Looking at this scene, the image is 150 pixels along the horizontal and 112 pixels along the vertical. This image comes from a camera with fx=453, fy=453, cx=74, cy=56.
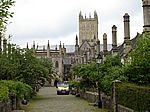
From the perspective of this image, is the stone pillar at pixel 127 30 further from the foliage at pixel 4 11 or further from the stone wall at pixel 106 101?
the foliage at pixel 4 11

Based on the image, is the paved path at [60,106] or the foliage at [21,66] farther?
the foliage at [21,66]

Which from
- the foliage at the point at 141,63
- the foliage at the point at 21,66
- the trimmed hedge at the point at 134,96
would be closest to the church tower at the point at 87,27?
the foliage at the point at 21,66

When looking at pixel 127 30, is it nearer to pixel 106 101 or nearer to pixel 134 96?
pixel 106 101

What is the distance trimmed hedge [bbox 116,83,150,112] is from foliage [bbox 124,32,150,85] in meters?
0.82

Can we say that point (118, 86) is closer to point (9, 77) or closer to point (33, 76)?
point (9, 77)

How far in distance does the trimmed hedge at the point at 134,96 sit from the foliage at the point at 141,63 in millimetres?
819

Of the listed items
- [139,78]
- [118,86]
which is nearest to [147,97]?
[139,78]

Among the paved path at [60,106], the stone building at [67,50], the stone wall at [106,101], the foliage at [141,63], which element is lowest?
the paved path at [60,106]

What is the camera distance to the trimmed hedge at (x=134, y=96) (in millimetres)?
17297

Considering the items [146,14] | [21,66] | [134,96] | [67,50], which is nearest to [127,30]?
[21,66]

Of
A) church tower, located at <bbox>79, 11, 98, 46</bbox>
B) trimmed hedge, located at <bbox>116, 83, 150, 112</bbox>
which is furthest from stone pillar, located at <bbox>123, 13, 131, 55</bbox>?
church tower, located at <bbox>79, 11, 98, 46</bbox>

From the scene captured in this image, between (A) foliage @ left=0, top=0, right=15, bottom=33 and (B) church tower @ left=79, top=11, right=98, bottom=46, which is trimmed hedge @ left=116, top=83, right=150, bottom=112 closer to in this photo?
(A) foliage @ left=0, top=0, right=15, bottom=33

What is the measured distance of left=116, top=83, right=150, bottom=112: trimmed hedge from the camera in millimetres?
17297

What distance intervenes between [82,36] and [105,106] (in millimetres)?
138725
